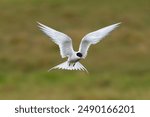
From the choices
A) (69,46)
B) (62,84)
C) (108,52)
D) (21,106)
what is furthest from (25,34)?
(69,46)

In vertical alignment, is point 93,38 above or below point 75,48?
below

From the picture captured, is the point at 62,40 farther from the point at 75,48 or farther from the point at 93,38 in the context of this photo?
the point at 75,48

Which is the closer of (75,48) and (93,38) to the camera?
(93,38)

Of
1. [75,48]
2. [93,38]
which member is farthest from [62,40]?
[75,48]

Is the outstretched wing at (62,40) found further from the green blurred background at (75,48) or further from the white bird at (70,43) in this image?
the green blurred background at (75,48)

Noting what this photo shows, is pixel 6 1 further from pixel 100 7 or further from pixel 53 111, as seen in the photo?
pixel 53 111

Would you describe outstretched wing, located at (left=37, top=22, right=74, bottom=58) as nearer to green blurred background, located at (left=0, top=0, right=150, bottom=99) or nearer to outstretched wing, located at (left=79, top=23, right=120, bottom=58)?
outstretched wing, located at (left=79, top=23, right=120, bottom=58)

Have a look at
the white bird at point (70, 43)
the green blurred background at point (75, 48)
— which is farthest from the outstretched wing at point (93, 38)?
the green blurred background at point (75, 48)
